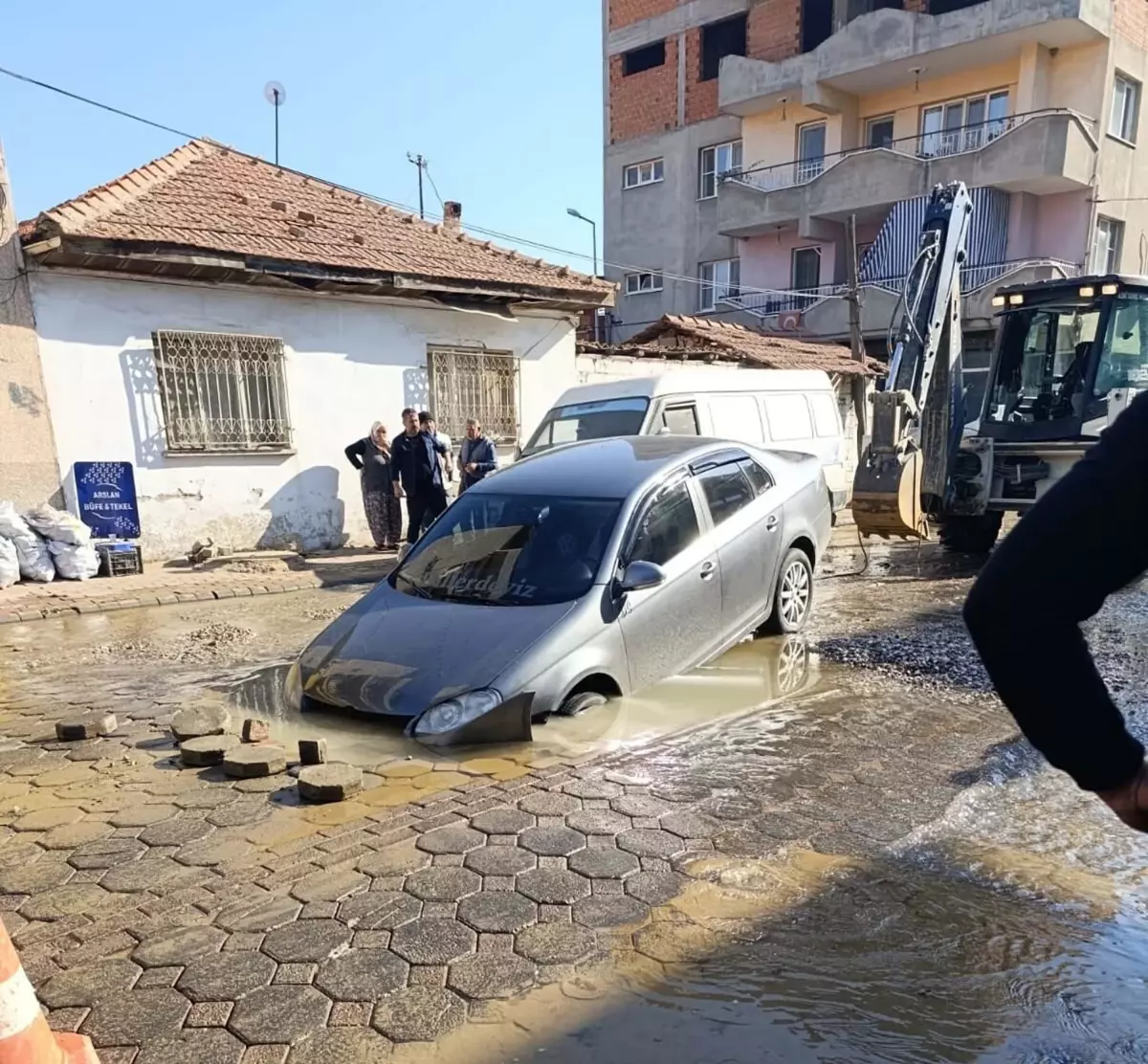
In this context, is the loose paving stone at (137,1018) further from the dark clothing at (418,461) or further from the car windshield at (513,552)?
the dark clothing at (418,461)

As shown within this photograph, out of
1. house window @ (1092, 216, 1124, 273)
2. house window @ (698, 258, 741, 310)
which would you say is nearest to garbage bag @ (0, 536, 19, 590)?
house window @ (698, 258, 741, 310)

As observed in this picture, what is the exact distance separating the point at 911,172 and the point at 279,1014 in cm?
2517

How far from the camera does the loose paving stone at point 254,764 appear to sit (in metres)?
3.89

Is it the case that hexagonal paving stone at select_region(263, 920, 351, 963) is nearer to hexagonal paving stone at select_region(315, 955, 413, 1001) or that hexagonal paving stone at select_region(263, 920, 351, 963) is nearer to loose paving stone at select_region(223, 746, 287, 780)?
hexagonal paving stone at select_region(315, 955, 413, 1001)

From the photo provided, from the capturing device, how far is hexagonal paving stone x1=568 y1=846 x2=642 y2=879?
303cm

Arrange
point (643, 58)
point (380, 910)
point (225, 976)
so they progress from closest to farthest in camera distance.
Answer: point (225, 976) → point (380, 910) → point (643, 58)

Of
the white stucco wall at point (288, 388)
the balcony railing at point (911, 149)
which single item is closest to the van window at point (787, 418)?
the white stucco wall at point (288, 388)

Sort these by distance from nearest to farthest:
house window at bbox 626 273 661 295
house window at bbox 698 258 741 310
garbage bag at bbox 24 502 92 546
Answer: garbage bag at bbox 24 502 92 546 → house window at bbox 698 258 741 310 → house window at bbox 626 273 661 295

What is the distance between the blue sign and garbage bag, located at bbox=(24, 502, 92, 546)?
37 cm

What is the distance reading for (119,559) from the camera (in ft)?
31.3

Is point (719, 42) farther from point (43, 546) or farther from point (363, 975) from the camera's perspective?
point (363, 975)


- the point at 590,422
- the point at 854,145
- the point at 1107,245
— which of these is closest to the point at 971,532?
the point at 590,422

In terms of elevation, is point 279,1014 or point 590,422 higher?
point 590,422

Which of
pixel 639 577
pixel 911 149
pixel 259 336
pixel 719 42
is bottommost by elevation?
pixel 639 577
